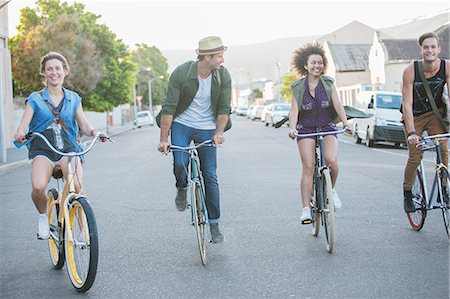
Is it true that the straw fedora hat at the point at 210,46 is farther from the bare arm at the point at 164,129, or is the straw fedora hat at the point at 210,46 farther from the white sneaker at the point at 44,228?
the white sneaker at the point at 44,228

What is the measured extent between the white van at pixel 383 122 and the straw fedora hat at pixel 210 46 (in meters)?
14.7

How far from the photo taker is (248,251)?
241 inches

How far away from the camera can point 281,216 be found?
26.6 feet

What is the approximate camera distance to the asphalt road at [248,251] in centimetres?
484

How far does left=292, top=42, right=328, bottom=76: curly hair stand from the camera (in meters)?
6.59

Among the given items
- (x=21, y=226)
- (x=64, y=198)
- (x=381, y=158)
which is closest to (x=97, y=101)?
(x=381, y=158)

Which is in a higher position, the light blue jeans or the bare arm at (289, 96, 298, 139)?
the bare arm at (289, 96, 298, 139)

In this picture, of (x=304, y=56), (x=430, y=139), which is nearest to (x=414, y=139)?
(x=430, y=139)

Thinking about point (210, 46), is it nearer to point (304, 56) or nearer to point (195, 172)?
point (195, 172)

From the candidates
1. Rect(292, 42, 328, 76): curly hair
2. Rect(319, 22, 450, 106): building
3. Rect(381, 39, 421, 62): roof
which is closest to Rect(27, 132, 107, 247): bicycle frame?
Rect(292, 42, 328, 76): curly hair

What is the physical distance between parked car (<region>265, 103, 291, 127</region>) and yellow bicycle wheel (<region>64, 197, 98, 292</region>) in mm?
38487

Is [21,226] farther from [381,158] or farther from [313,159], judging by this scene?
[381,158]

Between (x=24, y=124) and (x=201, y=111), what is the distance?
1496mm

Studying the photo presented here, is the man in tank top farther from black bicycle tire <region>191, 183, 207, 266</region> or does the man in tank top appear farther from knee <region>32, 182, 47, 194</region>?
knee <region>32, 182, 47, 194</region>
